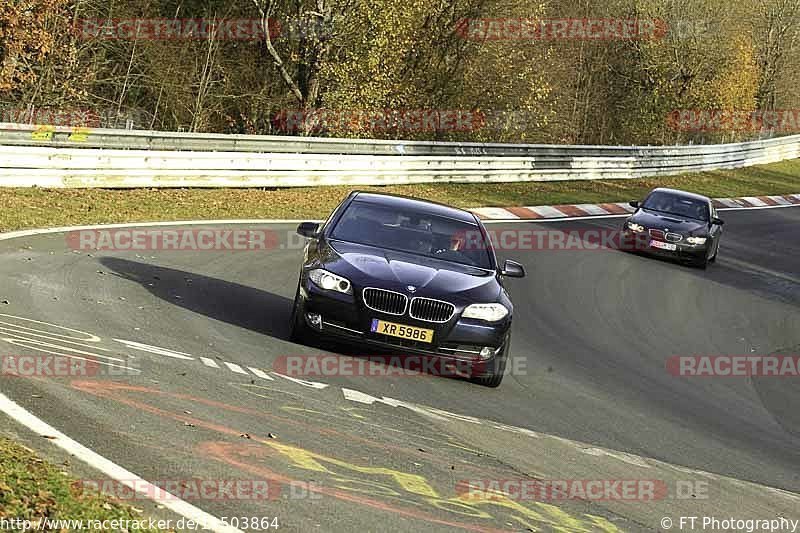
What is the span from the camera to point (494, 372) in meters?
9.99

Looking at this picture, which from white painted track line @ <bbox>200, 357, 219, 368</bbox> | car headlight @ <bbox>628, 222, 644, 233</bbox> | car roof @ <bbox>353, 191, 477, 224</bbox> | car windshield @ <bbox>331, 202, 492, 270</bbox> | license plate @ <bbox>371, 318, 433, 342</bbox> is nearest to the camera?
white painted track line @ <bbox>200, 357, 219, 368</bbox>

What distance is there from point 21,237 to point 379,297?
6.97 meters

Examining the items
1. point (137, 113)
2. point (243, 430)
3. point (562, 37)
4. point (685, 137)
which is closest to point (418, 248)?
point (243, 430)

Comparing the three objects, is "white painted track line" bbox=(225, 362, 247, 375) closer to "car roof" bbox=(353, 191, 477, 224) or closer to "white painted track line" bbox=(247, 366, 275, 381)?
"white painted track line" bbox=(247, 366, 275, 381)

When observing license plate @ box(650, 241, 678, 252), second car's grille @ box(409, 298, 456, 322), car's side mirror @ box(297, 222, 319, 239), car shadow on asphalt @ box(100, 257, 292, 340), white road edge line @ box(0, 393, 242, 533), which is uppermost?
car's side mirror @ box(297, 222, 319, 239)

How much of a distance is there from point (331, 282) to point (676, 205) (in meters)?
16.3

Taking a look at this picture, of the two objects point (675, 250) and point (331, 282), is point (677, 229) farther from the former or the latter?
point (331, 282)

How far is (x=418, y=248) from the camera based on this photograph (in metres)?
→ 10.7

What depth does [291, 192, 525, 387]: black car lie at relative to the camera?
967cm

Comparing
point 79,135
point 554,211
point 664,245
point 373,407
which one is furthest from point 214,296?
point 554,211

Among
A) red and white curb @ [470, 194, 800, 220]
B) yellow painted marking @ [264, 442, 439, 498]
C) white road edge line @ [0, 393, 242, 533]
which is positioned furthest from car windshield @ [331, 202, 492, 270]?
red and white curb @ [470, 194, 800, 220]

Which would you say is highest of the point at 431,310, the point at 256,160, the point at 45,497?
the point at 256,160

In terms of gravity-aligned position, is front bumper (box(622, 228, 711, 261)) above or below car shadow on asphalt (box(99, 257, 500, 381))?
above

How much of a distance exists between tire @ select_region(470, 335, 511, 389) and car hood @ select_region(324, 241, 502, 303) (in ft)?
1.67
